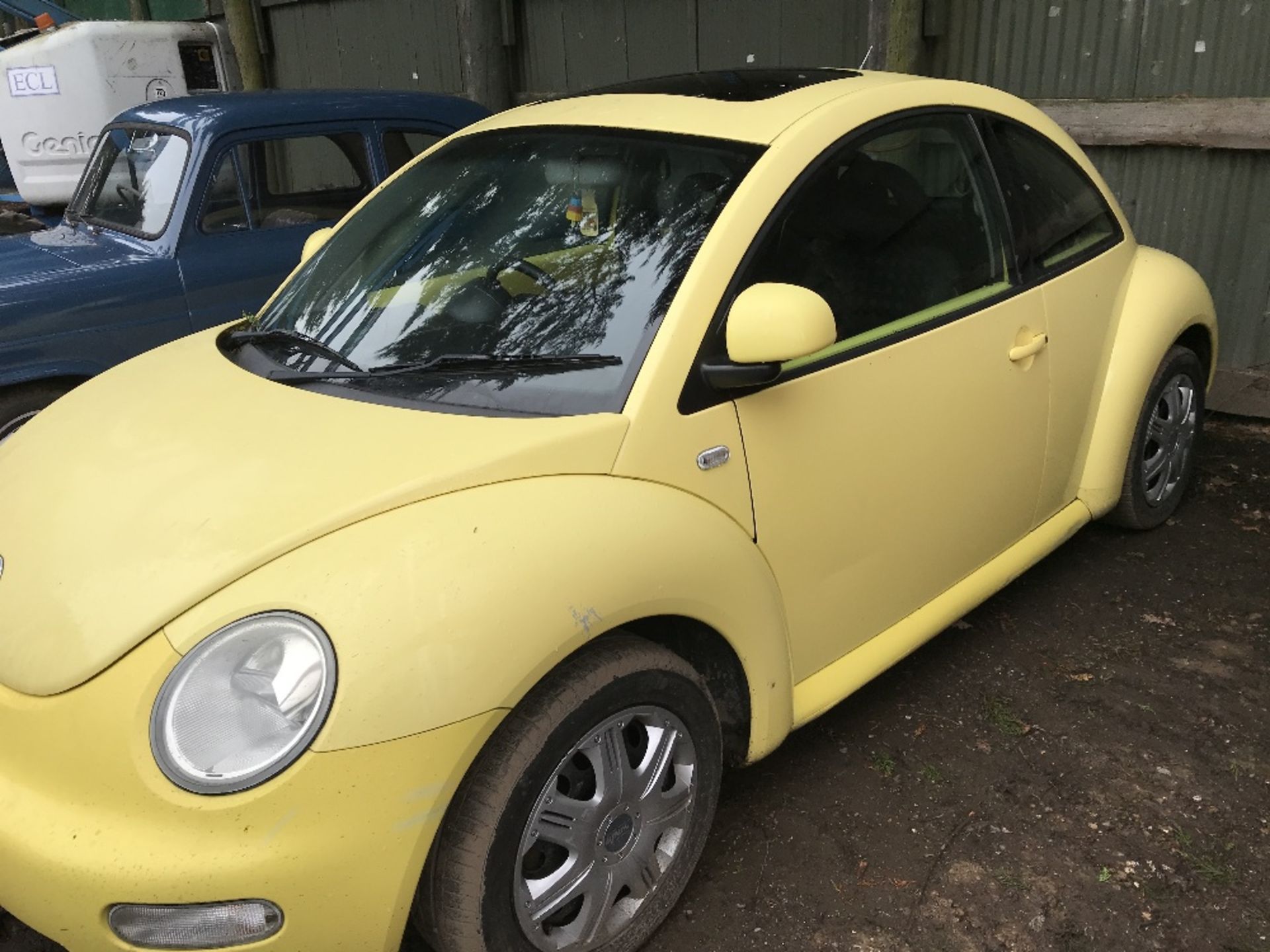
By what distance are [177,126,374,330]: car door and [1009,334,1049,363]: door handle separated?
336 cm

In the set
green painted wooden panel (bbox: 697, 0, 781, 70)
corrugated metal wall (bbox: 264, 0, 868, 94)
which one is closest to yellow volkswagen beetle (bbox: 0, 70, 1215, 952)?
corrugated metal wall (bbox: 264, 0, 868, 94)

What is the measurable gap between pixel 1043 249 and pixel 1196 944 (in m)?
1.90

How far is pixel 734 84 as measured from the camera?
2.94 meters

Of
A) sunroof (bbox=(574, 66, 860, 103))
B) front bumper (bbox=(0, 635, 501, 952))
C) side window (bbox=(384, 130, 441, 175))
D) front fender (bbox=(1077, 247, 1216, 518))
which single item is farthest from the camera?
side window (bbox=(384, 130, 441, 175))

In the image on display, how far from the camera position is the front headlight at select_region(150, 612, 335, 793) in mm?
1765

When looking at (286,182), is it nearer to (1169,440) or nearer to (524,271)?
(524,271)

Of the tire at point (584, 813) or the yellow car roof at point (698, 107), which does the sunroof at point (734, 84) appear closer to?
the yellow car roof at point (698, 107)

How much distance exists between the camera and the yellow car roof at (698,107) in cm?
261

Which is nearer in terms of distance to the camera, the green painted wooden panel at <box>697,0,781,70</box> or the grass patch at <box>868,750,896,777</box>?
the grass patch at <box>868,750,896,777</box>

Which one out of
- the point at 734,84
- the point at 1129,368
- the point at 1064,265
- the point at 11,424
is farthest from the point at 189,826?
the point at 11,424

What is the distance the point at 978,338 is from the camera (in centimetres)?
291

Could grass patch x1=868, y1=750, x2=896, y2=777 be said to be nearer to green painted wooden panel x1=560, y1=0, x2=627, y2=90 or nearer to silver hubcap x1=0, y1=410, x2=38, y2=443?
silver hubcap x1=0, y1=410, x2=38, y2=443

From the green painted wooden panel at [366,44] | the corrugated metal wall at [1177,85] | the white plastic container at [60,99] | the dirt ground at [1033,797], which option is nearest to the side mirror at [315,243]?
the dirt ground at [1033,797]

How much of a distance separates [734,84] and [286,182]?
9.98 feet
